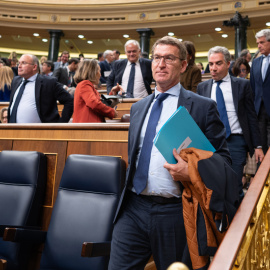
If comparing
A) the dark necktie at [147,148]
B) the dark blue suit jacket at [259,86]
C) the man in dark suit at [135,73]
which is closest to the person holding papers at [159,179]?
the dark necktie at [147,148]

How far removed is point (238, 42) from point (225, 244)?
883cm

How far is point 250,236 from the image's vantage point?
1.24 m

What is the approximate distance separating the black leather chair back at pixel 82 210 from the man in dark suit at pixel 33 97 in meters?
1.20

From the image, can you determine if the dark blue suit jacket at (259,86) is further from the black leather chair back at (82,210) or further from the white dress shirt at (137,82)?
the black leather chair back at (82,210)

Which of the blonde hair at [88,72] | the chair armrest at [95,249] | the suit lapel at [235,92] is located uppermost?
the blonde hair at [88,72]

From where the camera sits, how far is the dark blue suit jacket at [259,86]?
2.85 metres

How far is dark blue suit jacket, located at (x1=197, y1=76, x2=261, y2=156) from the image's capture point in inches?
89.5

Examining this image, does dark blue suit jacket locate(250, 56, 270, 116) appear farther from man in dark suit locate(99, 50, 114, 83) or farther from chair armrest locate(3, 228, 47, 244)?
man in dark suit locate(99, 50, 114, 83)

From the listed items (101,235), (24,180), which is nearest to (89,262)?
(101,235)

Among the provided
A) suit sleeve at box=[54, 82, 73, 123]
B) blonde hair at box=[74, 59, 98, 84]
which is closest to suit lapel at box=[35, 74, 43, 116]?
suit sleeve at box=[54, 82, 73, 123]

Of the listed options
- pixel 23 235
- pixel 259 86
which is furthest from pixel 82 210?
pixel 259 86

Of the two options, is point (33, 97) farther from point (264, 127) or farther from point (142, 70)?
point (264, 127)

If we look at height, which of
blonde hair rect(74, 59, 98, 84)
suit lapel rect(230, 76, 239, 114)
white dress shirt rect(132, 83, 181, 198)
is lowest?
white dress shirt rect(132, 83, 181, 198)

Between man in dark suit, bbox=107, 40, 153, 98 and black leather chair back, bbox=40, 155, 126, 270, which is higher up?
man in dark suit, bbox=107, 40, 153, 98
